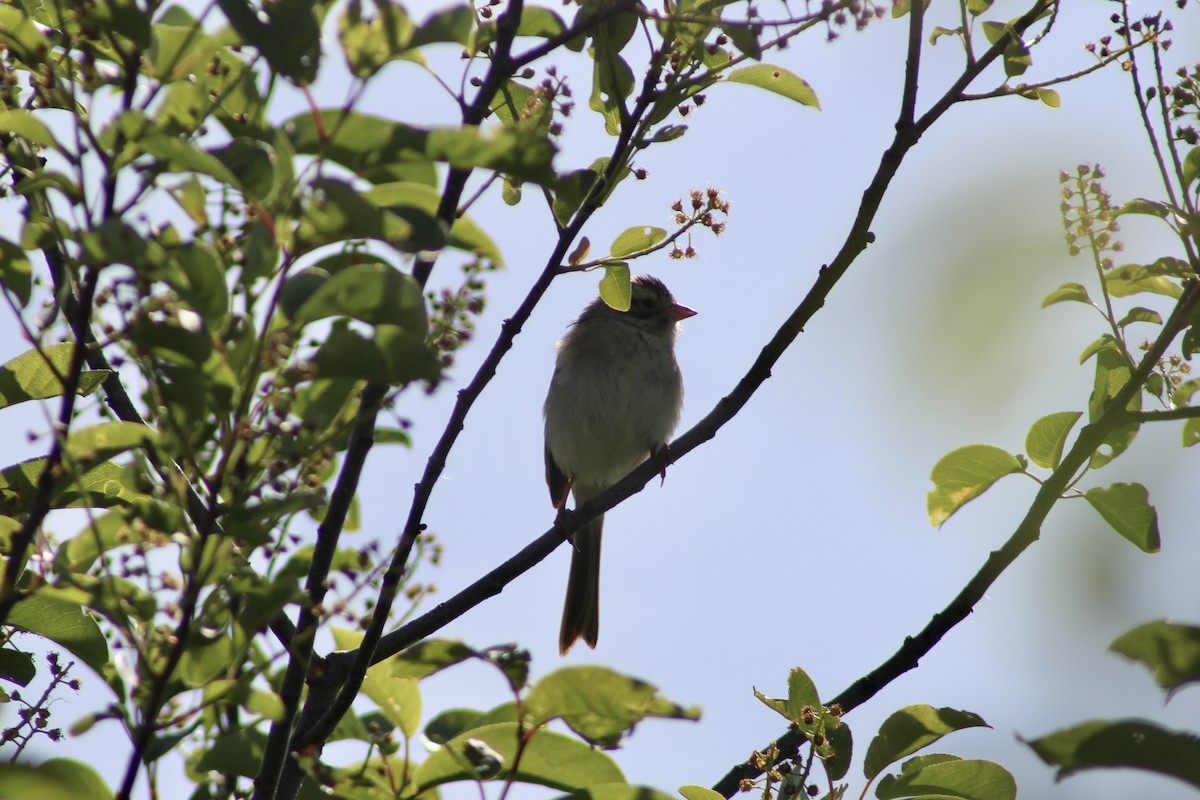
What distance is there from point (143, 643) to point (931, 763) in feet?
4.83

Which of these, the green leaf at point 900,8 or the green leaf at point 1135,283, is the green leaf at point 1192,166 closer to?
the green leaf at point 1135,283

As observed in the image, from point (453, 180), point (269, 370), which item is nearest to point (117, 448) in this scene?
point (269, 370)

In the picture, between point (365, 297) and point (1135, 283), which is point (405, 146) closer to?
point (365, 297)

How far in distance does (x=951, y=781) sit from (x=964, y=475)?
3.07 feet

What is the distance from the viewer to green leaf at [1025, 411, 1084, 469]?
111 inches

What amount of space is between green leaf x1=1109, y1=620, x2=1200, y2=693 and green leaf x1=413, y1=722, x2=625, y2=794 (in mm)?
894

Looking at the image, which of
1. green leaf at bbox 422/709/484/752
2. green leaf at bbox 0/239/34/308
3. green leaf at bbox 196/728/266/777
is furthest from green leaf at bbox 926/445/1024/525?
green leaf at bbox 0/239/34/308

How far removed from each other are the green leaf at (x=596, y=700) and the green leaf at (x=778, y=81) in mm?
1657

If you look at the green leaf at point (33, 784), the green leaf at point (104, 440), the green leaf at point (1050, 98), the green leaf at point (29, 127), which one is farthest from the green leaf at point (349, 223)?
the green leaf at point (1050, 98)

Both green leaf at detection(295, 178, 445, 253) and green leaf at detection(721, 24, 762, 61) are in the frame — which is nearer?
green leaf at detection(295, 178, 445, 253)

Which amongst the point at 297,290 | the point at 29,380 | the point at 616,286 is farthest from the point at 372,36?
the point at 616,286

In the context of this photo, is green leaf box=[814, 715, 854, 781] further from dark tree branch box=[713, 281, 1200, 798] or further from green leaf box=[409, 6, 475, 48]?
green leaf box=[409, 6, 475, 48]

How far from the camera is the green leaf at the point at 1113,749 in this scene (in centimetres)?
113

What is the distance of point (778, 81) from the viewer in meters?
2.99
